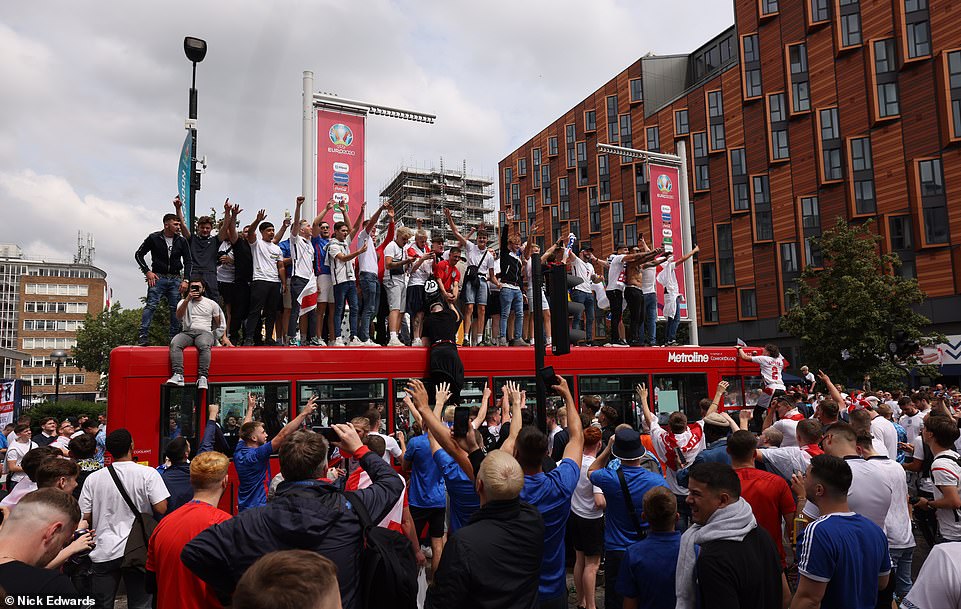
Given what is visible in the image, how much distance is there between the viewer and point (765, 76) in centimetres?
4266

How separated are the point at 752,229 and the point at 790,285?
5.08m

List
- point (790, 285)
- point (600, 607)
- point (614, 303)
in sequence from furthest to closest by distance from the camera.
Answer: point (790, 285) → point (614, 303) → point (600, 607)

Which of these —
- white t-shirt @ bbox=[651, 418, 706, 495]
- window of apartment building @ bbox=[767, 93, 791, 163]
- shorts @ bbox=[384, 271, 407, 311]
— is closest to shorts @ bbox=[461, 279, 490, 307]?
shorts @ bbox=[384, 271, 407, 311]

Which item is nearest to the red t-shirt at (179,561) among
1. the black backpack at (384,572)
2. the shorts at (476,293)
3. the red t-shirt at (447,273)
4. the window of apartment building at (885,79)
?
the black backpack at (384,572)

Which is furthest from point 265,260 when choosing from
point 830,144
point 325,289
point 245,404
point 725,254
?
point 725,254

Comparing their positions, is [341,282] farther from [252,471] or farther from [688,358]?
[688,358]

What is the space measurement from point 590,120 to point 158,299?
58.6m

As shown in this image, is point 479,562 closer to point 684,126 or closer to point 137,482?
point 137,482

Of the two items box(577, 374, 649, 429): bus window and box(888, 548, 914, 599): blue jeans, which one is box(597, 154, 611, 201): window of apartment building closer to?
box(577, 374, 649, 429): bus window

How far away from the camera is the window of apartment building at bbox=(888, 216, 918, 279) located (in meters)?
34.0

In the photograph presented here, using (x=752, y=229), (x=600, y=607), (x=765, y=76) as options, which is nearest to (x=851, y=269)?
(x=752, y=229)

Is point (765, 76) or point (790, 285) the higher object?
point (765, 76)

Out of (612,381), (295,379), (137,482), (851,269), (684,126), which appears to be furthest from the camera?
(684,126)

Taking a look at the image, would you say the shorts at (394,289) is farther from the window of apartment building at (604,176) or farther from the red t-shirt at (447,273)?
the window of apartment building at (604,176)
